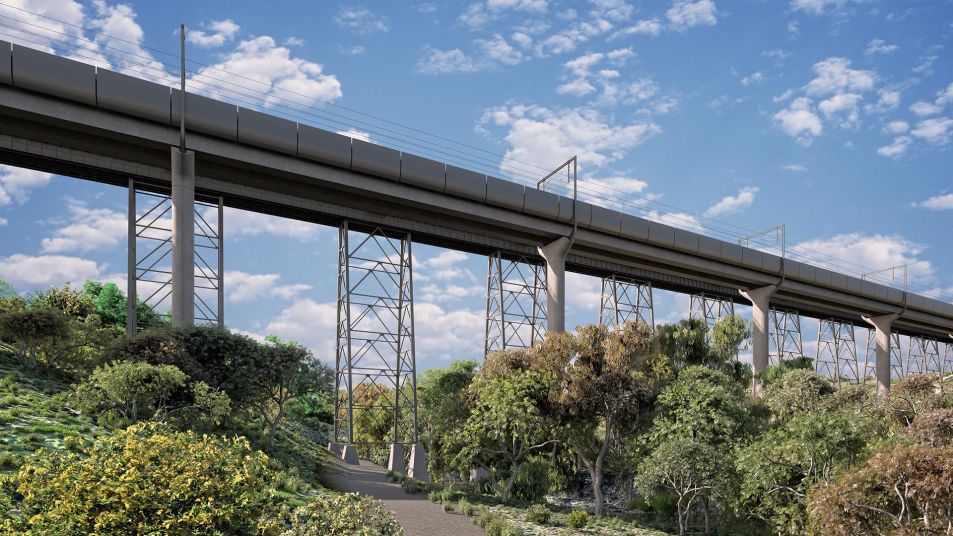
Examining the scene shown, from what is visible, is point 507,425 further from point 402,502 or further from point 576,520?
point 402,502

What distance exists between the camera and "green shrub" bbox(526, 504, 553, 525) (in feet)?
88.3

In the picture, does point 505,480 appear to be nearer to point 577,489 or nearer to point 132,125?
point 577,489

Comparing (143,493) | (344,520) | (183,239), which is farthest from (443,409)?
(143,493)

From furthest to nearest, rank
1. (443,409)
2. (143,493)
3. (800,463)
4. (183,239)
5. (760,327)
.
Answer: (760,327)
(443,409)
(183,239)
(800,463)
(143,493)

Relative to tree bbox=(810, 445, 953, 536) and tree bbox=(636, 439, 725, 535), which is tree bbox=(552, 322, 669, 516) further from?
tree bbox=(810, 445, 953, 536)

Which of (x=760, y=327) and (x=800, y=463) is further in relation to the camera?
(x=760, y=327)

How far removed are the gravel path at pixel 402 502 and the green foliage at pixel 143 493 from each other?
7.62 meters

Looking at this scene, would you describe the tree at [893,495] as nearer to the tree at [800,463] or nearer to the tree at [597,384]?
the tree at [800,463]

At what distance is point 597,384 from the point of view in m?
31.6

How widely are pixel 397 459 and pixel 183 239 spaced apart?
1394 centimetres

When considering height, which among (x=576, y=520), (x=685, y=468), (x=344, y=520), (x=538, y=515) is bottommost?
(x=576, y=520)

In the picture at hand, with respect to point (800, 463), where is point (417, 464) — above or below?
below

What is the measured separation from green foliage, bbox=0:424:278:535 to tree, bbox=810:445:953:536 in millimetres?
13092

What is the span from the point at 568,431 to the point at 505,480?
386 centimetres
